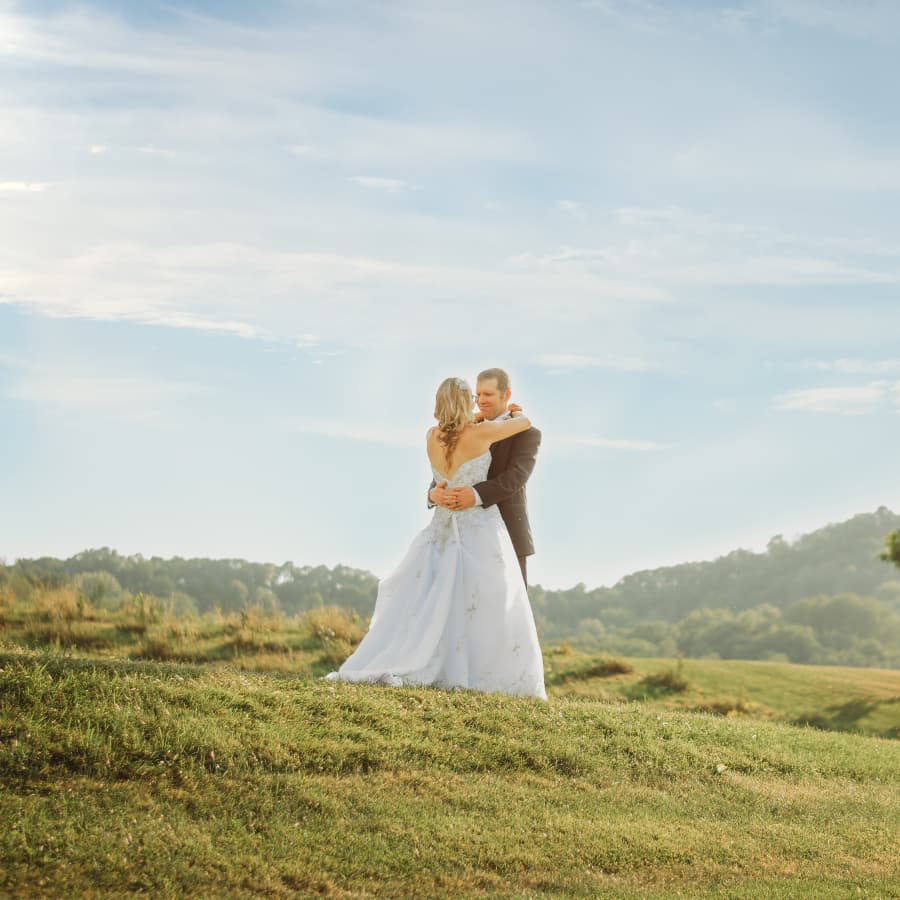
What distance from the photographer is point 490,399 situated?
1291 centimetres

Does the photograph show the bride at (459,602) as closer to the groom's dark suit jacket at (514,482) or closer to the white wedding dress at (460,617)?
the white wedding dress at (460,617)

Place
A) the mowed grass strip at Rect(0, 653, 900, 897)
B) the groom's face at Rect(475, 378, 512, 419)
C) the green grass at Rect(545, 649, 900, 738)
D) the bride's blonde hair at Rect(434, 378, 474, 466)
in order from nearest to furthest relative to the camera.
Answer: the mowed grass strip at Rect(0, 653, 900, 897) → the bride's blonde hair at Rect(434, 378, 474, 466) → the groom's face at Rect(475, 378, 512, 419) → the green grass at Rect(545, 649, 900, 738)

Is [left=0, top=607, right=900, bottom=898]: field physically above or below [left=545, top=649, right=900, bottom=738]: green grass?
above

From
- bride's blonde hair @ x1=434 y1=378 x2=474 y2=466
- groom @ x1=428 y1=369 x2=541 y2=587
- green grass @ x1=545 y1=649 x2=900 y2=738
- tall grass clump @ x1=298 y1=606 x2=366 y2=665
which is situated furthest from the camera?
tall grass clump @ x1=298 y1=606 x2=366 y2=665

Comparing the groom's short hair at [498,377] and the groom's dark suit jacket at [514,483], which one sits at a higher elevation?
the groom's short hair at [498,377]

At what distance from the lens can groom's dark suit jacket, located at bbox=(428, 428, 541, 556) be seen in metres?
12.7

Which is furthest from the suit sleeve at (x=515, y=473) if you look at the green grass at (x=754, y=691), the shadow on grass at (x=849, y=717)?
the shadow on grass at (x=849, y=717)

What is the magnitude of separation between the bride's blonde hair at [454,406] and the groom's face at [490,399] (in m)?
0.39

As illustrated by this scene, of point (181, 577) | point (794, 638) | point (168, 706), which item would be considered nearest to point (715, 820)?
point (168, 706)

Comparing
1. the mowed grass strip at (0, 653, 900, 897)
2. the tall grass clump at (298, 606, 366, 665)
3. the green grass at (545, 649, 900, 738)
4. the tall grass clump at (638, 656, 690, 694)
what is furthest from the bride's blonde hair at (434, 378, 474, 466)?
the tall grass clump at (638, 656, 690, 694)

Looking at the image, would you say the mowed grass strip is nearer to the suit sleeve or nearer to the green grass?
the suit sleeve

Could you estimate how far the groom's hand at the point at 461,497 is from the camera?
12.6 metres

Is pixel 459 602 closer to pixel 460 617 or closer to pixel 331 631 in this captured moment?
pixel 460 617

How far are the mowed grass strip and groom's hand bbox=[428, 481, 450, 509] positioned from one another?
2368 millimetres
